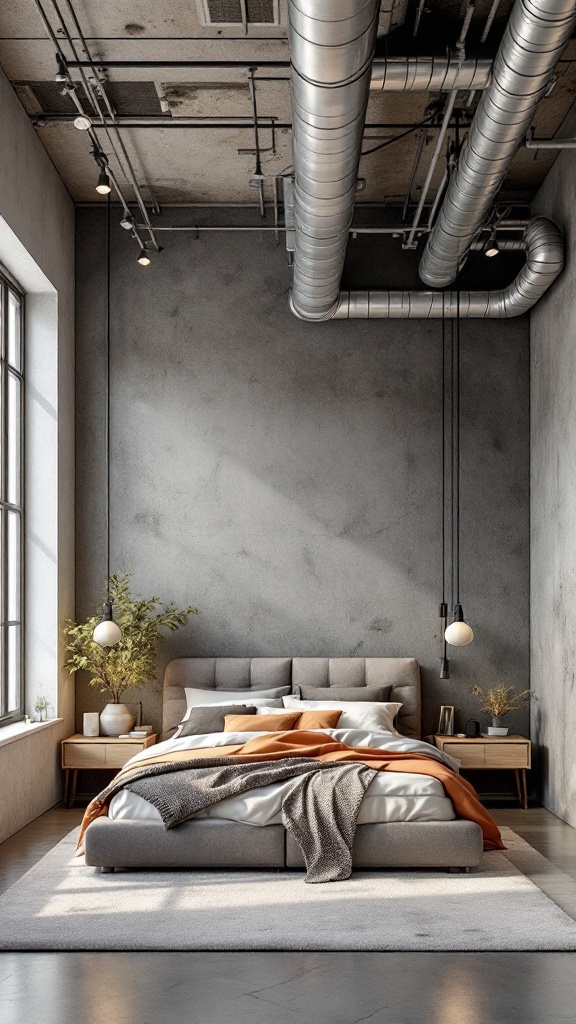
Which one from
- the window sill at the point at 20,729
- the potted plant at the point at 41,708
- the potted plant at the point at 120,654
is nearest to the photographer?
the window sill at the point at 20,729

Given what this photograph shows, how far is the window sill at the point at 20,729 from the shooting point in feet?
22.4

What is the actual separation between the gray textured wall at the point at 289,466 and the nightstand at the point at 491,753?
23.5 inches

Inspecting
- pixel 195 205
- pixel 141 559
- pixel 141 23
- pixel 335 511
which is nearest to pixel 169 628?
pixel 141 559

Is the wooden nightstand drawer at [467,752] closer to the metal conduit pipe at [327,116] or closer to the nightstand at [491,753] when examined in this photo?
the nightstand at [491,753]

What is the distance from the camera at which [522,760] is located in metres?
7.99

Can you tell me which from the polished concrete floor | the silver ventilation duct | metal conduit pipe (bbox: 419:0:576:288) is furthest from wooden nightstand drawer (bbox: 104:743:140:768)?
the silver ventilation duct

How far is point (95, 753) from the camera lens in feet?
26.1

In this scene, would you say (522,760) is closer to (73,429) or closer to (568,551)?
(568,551)

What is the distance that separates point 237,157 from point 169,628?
3806 mm

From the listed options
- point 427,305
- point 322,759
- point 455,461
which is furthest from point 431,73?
point 322,759

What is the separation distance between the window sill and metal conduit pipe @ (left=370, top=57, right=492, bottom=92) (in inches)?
181

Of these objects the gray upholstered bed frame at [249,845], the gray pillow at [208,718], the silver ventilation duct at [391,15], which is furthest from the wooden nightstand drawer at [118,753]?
the silver ventilation duct at [391,15]

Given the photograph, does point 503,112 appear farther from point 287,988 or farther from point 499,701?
point 499,701

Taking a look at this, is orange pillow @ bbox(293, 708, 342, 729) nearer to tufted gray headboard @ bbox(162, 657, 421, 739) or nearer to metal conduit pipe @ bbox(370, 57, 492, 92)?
tufted gray headboard @ bbox(162, 657, 421, 739)
